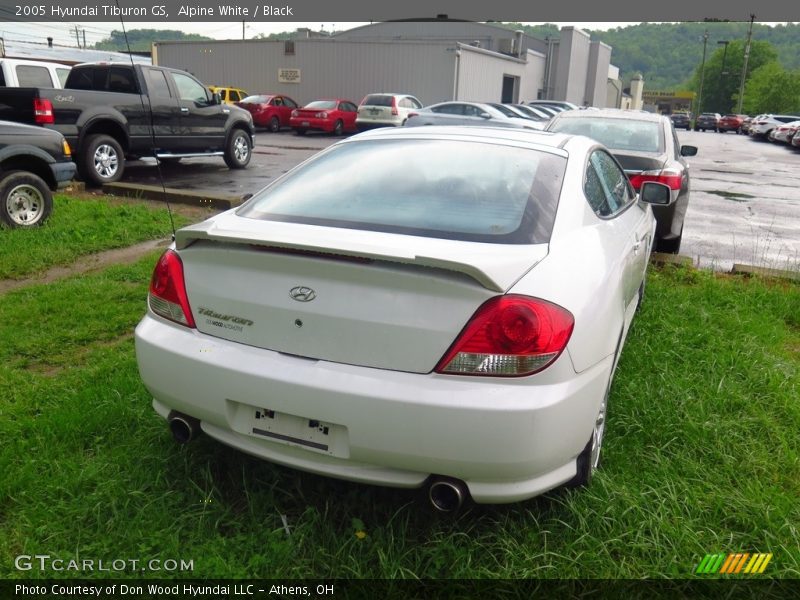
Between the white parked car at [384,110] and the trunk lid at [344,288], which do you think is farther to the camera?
the white parked car at [384,110]

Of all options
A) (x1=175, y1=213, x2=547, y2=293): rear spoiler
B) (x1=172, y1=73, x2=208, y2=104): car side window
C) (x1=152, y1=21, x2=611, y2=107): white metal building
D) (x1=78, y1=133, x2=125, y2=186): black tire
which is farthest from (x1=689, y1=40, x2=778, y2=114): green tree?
(x1=175, y1=213, x2=547, y2=293): rear spoiler

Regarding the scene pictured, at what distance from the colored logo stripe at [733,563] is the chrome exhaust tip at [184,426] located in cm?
195

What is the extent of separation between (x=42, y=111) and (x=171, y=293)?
28.3 ft

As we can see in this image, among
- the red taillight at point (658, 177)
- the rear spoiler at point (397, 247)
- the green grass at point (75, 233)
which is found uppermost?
the rear spoiler at point (397, 247)

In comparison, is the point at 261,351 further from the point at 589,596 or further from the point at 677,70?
the point at 677,70

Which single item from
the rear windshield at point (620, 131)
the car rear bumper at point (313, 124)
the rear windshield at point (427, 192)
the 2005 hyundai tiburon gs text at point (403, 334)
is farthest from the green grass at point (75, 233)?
the car rear bumper at point (313, 124)

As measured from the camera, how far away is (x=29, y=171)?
7.40 m

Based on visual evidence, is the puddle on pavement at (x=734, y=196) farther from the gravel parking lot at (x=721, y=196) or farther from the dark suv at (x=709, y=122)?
the dark suv at (x=709, y=122)

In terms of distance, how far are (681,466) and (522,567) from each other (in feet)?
3.46

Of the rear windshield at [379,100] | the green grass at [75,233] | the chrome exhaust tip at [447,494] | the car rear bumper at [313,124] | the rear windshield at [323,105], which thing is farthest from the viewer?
the rear windshield at [323,105]

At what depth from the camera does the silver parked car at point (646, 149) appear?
22.1 feet

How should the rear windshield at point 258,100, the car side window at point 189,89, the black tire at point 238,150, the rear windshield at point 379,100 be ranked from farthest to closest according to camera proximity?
the rear windshield at point 258,100
the rear windshield at point 379,100
the black tire at point 238,150
the car side window at point 189,89

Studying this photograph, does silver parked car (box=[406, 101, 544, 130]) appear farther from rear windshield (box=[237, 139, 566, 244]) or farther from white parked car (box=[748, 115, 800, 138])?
white parked car (box=[748, 115, 800, 138])

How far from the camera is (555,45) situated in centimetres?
5075
